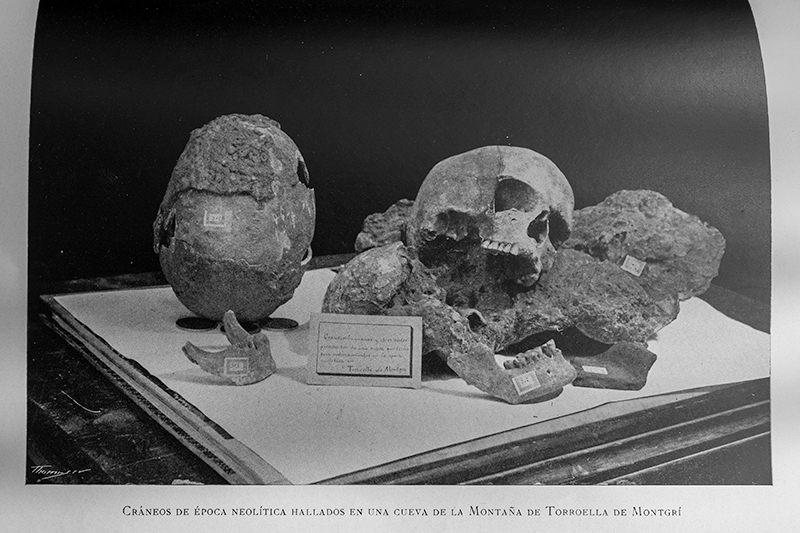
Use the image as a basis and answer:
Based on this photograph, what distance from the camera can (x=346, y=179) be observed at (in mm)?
3033

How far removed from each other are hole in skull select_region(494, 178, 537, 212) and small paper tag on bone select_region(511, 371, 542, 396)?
0.59 meters

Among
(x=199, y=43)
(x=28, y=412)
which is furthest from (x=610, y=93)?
(x=28, y=412)

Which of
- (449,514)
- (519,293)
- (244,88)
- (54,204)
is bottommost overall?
(449,514)

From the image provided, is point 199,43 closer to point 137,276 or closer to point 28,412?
point 137,276

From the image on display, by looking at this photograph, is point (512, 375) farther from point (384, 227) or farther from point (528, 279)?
point (384, 227)

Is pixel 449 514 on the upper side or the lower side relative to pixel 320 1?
lower

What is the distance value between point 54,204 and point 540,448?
71.5 inches

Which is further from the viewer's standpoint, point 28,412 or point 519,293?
point 519,293

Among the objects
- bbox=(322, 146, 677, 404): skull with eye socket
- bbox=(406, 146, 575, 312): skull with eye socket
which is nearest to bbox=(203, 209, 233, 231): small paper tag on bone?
bbox=(322, 146, 677, 404): skull with eye socket

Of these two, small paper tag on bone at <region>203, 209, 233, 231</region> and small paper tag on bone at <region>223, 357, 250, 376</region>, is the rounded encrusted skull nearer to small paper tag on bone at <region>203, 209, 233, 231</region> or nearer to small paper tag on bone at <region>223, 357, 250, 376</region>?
small paper tag on bone at <region>203, 209, 233, 231</region>

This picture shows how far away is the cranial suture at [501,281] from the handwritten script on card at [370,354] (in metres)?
0.04

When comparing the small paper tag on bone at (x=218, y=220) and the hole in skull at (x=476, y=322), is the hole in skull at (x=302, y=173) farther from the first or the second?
the hole in skull at (x=476, y=322)

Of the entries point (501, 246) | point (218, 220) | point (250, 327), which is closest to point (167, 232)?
point (218, 220)
